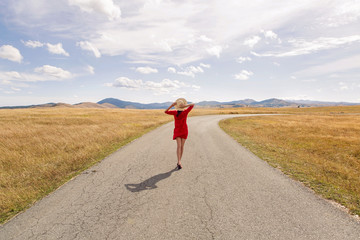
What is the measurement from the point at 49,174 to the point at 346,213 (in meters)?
9.32

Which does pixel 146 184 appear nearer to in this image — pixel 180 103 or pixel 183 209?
pixel 183 209

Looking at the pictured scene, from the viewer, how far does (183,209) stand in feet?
13.9

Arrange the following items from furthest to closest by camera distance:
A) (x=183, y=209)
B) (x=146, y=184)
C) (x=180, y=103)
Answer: (x=180, y=103) < (x=146, y=184) < (x=183, y=209)

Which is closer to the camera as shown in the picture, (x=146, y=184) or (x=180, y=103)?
(x=146, y=184)

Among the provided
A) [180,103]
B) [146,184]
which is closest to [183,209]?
[146,184]

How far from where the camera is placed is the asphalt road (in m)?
3.48

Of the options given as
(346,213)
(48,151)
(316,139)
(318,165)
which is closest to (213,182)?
(346,213)

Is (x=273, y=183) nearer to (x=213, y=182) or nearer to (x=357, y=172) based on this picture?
(x=213, y=182)

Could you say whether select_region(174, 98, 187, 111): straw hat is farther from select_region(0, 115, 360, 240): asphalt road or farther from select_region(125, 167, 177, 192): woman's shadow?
select_region(125, 167, 177, 192): woman's shadow

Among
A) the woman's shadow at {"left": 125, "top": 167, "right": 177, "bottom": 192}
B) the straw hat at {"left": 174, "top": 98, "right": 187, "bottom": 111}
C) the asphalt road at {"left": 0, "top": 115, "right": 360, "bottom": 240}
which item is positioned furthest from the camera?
the straw hat at {"left": 174, "top": 98, "right": 187, "bottom": 111}

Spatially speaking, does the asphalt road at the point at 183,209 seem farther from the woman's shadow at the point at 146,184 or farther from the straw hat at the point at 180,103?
the straw hat at the point at 180,103

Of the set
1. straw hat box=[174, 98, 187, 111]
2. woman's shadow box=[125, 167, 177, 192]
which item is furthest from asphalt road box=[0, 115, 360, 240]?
straw hat box=[174, 98, 187, 111]

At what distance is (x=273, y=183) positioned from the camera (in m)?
5.73

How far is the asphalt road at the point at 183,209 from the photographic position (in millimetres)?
3482
